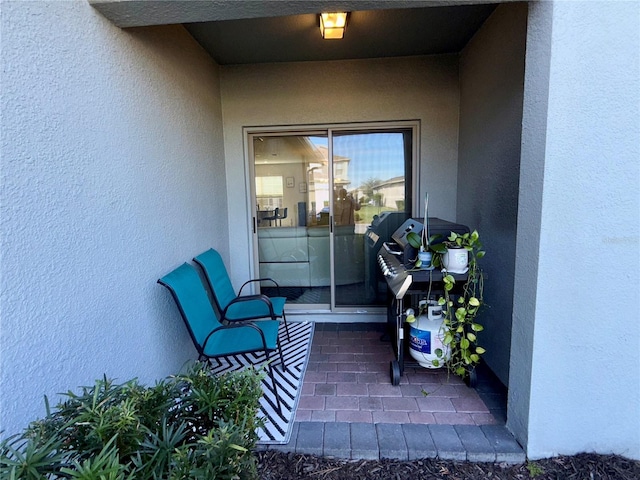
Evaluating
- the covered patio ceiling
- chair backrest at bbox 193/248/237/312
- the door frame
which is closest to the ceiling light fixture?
the covered patio ceiling

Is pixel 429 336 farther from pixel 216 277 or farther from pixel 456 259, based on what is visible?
pixel 216 277

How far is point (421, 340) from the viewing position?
7.31 feet

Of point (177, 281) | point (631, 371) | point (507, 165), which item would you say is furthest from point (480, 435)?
point (177, 281)

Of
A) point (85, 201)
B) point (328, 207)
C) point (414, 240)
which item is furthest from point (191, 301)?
point (328, 207)

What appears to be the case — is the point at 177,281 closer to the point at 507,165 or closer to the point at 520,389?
the point at 520,389

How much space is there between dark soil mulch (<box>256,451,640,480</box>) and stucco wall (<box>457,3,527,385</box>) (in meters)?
0.66

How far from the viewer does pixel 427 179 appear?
3.30m

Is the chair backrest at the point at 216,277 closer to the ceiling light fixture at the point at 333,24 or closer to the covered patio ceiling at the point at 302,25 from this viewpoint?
the covered patio ceiling at the point at 302,25

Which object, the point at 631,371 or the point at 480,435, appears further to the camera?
the point at 480,435

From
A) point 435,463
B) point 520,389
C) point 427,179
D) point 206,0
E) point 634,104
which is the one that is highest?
point 206,0

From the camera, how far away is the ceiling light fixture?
229 cm

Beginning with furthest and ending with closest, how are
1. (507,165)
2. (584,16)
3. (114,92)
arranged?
(507,165)
(114,92)
(584,16)

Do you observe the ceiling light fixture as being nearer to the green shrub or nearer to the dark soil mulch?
the green shrub

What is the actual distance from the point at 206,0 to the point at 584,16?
67.2 inches
